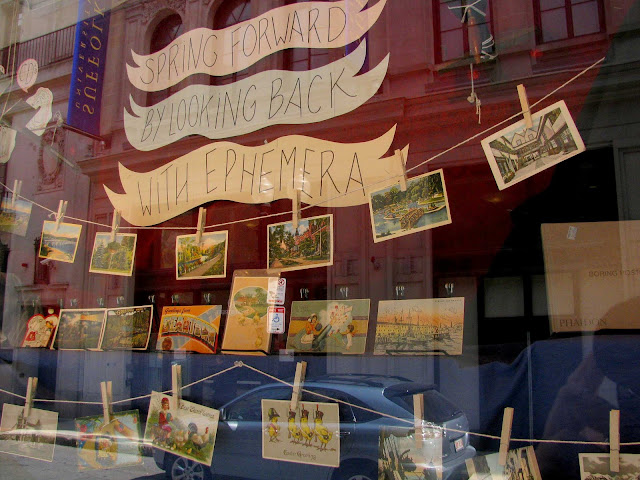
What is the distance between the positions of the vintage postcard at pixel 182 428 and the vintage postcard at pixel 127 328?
0.25 meters

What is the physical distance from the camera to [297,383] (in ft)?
5.83

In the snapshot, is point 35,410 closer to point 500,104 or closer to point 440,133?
point 440,133

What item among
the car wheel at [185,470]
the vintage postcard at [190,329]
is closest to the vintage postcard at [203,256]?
the vintage postcard at [190,329]

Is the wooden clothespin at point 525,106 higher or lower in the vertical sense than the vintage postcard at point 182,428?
higher

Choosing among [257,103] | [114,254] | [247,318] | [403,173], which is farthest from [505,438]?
[114,254]

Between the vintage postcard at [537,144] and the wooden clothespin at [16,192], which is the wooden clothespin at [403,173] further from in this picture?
the wooden clothespin at [16,192]

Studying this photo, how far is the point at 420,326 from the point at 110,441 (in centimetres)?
126

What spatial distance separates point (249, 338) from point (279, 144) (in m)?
0.71

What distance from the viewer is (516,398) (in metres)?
1.54

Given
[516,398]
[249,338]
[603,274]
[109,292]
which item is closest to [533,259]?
[603,274]

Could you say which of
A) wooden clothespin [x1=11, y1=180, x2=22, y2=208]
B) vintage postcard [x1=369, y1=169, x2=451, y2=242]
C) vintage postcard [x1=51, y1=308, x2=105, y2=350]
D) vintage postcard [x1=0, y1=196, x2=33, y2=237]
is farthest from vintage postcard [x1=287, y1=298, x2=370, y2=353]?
wooden clothespin [x1=11, y1=180, x2=22, y2=208]

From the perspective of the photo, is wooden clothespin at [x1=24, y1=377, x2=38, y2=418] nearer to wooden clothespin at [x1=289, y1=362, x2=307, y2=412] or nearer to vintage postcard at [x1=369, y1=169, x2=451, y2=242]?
wooden clothespin at [x1=289, y1=362, x2=307, y2=412]

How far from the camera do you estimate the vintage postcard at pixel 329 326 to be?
1862mm

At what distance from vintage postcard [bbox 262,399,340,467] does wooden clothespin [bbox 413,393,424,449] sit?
24 cm
